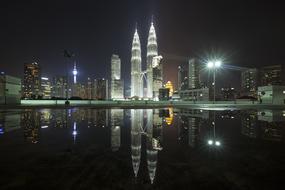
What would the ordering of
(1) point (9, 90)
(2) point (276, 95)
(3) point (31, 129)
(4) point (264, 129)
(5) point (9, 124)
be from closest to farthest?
(4) point (264, 129) < (3) point (31, 129) < (5) point (9, 124) < (1) point (9, 90) < (2) point (276, 95)

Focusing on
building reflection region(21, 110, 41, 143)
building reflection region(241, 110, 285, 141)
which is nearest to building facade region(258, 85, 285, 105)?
building reflection region(241, 110, 285, 141)

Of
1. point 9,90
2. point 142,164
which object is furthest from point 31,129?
point 9,90

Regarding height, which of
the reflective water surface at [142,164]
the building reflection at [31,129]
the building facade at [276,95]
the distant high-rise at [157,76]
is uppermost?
the distant high-rise at [157,76]

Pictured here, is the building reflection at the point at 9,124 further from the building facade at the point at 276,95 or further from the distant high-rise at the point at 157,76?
the distant high-rise at the point at 157,76

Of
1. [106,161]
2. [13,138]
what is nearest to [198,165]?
[106,161]

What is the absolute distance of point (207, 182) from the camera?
4.06m

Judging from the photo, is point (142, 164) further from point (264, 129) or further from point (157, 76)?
point (157, 76)

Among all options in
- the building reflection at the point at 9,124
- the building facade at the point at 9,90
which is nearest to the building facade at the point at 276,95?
the building reflection at the point at 9,124

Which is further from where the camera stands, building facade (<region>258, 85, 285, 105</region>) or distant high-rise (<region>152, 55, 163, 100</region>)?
distant high-rise (<region>152, 55, 163, 100</region>)

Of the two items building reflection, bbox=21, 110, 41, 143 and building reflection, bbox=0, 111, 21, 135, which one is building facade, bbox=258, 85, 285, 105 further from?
building reflection, bbox=0, 111, 21, 135

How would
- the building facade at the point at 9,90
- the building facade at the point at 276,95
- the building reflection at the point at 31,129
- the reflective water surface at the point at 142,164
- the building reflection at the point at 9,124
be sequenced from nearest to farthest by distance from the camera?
1. the reflective water surface at the point at 142,164
2. the building reflection at the point at 31,129
3. the building reflection at the point at 9,124
4. the building facade at the point at 9,90
5. the building facade at the point at 276,95

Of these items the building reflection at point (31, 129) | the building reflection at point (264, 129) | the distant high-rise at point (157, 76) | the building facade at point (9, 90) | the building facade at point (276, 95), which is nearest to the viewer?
the building reflection at point (31, 129)

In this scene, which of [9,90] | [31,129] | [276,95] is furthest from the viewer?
[276,95]

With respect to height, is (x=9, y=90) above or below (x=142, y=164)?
above
